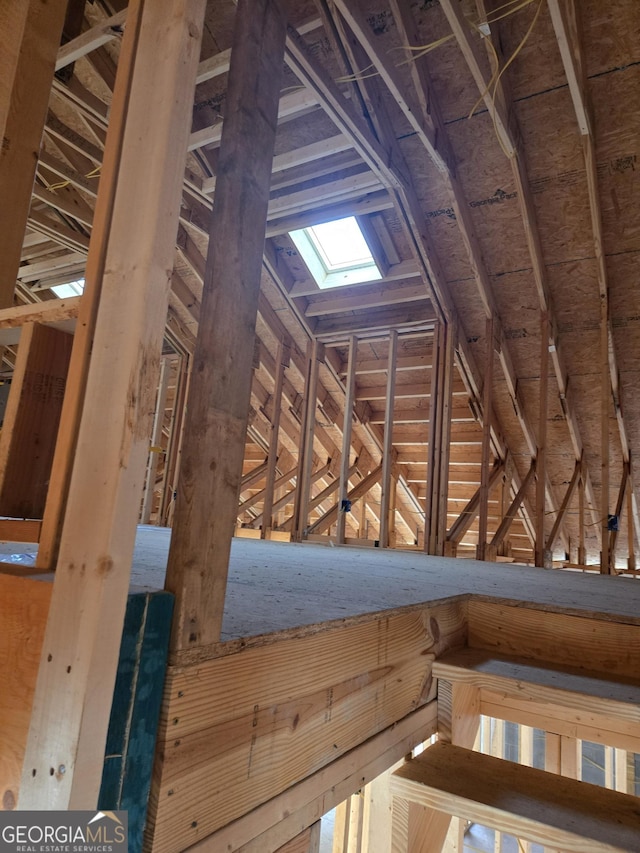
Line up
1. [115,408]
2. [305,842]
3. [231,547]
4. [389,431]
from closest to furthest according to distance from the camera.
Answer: [115,408]
[305,842]
[231,547]
[389,431]

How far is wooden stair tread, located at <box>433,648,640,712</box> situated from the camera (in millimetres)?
1398

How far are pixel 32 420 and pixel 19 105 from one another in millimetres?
1000

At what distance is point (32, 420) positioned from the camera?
3.54 ft

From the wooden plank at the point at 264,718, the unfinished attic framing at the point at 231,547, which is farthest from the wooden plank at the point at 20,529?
the wooden plank at the point at 264,718

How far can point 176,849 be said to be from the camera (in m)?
0.90

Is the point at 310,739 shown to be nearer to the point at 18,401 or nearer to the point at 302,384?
the point at 18,401

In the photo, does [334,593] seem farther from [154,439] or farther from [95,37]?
[154,439]

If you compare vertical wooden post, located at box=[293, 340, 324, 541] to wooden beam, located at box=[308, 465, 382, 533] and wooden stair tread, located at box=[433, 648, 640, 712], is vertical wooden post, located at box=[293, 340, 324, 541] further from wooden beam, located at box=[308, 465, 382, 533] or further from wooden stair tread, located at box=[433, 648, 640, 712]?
wooden stair tread, located at box=[433, 648, 640, 712]

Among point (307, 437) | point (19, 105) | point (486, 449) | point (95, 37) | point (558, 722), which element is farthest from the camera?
point (307, 437)

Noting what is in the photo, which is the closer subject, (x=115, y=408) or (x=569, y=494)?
(x=115, y=408)

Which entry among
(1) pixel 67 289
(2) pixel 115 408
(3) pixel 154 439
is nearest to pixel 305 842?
(2) pixel 115 408

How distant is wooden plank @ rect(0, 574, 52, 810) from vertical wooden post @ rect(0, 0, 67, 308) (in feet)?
2.98

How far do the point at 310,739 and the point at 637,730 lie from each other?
1.16 m

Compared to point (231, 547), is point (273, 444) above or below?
above
